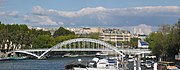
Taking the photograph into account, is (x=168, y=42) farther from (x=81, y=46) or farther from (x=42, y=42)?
(x=42, y=42)

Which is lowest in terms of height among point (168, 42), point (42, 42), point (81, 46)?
point (81, 46)

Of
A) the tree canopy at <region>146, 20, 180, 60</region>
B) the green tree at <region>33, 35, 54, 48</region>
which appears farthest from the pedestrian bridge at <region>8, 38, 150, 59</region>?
the tree canopy at <region>146, 20, 180, 60</region>

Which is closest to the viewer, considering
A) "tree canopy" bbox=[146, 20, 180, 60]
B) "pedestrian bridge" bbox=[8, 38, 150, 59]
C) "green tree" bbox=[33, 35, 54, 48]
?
"tree canopy" bbox=[146, 20, 180, 60]

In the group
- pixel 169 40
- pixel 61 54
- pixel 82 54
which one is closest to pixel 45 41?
pixel 61 54

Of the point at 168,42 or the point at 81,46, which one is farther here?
the point at 81,46

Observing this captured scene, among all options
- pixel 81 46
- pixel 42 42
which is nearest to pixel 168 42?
pixel 81 46

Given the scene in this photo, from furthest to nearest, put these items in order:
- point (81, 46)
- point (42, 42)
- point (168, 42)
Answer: point (42, 42) < point (81, 46) < point (168, 42)

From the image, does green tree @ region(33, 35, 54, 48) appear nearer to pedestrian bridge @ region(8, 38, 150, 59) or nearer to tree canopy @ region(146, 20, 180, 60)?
pedestrian bridge @ region(8, 38, 150, 59)

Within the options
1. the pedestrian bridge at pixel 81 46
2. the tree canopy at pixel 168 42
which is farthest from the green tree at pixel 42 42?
the tree canopy at pixel 168 42

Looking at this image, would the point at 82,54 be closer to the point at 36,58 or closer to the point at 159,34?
the point at 36,58

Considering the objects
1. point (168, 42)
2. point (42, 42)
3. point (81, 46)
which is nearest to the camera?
point (168, 42)

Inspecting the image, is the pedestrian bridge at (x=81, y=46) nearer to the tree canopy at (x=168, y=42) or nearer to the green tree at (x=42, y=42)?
the green tree at (x=42, y=42)

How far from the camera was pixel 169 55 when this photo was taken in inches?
3310

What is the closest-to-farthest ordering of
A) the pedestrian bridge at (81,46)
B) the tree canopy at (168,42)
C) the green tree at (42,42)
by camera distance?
the tree canopy at (168,42)
the pedestrian bridge at (81,46)
the green tree at (42,42)
